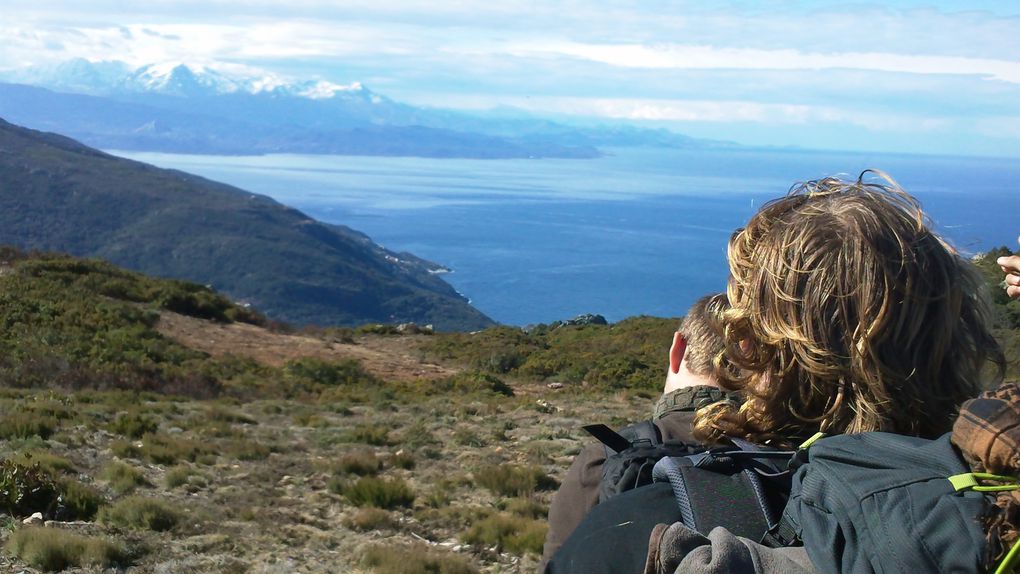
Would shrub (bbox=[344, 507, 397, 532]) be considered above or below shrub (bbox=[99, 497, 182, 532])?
below

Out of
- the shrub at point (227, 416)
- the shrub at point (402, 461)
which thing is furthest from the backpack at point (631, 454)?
the shrub at point (227, 416)

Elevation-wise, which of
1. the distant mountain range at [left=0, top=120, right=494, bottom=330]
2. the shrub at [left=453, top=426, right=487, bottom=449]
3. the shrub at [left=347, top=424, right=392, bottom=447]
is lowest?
the distant mountain range at [left=0, top=120, right=494, bottom=330]

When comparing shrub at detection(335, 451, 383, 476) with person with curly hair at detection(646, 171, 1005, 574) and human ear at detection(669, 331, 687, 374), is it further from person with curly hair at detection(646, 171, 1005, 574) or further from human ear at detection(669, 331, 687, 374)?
person with curly hair at detection(646, 171, 1005, 574)

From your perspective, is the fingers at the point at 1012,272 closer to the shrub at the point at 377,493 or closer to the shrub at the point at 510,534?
the shrub at the point at 510,534

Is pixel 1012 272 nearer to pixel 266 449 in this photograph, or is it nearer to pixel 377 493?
pixel 377 493

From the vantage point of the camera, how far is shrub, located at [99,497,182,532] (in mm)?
5500

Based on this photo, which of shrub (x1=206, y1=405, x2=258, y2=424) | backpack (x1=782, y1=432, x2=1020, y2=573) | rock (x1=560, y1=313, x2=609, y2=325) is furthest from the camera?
rock (x1=560, y1=313, x2=609, y2=325)

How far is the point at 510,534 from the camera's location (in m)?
5.94

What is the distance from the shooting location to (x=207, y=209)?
86.2 meters

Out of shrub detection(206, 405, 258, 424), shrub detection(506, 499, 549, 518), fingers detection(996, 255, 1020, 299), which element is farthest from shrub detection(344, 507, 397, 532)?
fingers detection(996, 255, 1020, 299)

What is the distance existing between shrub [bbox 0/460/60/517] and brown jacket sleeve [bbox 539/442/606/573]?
5.17 m

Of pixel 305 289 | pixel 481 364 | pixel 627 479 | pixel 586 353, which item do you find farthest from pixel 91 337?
pixel 305 289

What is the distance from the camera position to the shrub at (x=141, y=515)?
5.50 meters

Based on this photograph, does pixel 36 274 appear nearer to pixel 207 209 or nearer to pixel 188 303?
pixel 188 303
